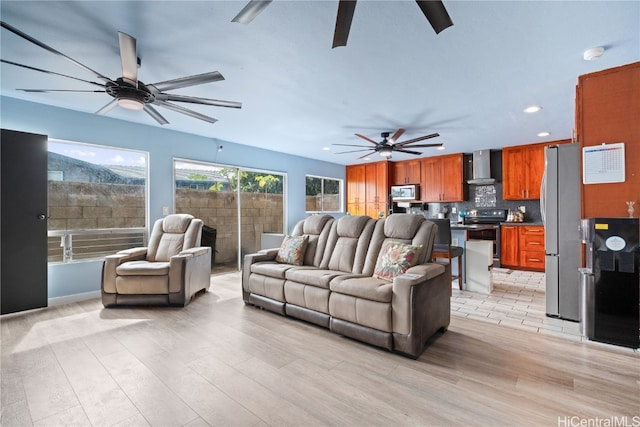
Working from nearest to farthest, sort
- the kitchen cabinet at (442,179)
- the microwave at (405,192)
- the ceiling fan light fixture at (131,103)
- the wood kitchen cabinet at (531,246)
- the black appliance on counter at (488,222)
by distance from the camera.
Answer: the ceiling fan light fixture at (131,103) → the wood kitchen cabinet at (531,246) → the black appliance on counter at (488,222) → the kitchen cabinet at (442,179) → the microwave at (405,192)

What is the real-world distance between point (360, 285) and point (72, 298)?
12.6ft

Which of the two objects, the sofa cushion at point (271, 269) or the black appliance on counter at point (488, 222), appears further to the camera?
the black appliance on counter at point (488, 222)

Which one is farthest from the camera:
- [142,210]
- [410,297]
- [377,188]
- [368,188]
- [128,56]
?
[368,188]

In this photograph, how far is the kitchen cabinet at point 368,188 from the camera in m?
7.68

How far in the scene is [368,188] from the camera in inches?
315

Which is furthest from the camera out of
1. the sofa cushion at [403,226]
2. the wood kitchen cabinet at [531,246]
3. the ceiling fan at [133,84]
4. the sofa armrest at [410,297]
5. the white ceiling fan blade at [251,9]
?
the wood kitchen cabinet at [531,246]

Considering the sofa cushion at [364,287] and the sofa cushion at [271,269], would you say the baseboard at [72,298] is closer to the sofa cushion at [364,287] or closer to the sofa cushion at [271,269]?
the sofa cushion at [271,269]

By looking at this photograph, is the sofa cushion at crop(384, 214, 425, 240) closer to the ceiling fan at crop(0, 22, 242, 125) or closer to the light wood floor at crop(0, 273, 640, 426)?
the light wood floor at crop(0, 273, 640, 426)

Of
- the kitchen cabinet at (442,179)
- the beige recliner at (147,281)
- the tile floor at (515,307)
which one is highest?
the kitchen cabinet at (442,179)

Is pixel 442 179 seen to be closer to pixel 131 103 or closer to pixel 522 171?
pixel 522 171

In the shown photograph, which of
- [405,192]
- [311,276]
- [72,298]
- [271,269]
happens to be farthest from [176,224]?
[405,192]

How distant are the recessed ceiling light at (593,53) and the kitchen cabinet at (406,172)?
188 inches

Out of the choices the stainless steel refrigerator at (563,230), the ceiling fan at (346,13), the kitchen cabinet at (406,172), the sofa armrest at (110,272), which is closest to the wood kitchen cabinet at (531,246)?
the kitchen cabinet at (406,172)

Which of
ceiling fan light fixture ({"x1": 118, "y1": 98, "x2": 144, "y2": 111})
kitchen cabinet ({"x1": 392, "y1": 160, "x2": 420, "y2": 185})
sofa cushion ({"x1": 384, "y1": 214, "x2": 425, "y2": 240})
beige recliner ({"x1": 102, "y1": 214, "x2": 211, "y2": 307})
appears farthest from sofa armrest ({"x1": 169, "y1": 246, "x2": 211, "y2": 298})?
kitchen cabinet ({"x1": 392, "y1": 160, "x2": 420, "y2": 185})
